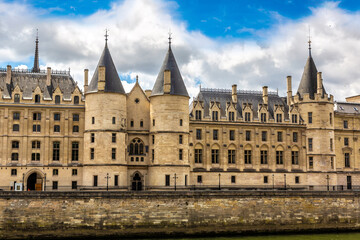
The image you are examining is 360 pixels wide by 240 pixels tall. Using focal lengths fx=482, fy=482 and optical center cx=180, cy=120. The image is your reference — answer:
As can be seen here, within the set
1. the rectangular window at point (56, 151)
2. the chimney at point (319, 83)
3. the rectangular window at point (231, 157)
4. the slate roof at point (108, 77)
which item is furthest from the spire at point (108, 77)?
the chimney at point (319, 83)

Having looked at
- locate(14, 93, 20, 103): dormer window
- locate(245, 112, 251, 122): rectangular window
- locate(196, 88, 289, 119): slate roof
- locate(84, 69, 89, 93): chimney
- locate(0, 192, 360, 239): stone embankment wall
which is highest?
locate(84, 69, 89, 93): chimney

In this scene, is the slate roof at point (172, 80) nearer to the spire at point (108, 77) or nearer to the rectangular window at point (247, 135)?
the spire at point (108, 77)

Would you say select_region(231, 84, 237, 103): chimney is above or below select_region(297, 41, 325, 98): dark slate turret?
below

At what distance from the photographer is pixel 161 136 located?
61.6 meters

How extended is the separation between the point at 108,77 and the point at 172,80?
8316mm

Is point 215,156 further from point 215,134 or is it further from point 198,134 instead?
point 198,134

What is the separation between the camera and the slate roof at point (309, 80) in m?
72.6

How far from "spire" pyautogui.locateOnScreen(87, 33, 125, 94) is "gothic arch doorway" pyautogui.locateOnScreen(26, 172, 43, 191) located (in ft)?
42.0

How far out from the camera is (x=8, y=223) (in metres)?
46.4

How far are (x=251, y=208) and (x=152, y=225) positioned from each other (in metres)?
10.9

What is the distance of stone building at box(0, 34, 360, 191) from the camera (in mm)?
60719

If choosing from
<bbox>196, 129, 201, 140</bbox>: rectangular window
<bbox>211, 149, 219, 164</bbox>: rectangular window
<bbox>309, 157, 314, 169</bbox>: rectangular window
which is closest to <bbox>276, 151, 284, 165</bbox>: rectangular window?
<bbox>309, 157, 314, 169</bbox>: rectangular window

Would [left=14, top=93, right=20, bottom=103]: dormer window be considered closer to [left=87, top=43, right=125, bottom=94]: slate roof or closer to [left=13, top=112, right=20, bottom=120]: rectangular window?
[left=13, top=112, right=20, bottom=120]: rectangular window

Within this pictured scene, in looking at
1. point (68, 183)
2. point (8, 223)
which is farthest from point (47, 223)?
point (68, 183)
